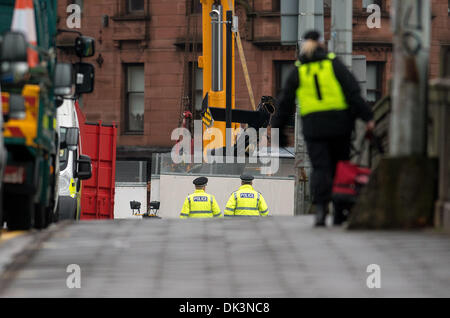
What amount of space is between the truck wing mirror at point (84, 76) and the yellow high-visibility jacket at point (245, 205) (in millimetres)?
5170

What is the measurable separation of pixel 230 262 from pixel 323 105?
8.45 feet

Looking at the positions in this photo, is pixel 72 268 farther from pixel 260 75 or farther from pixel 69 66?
pixel 260 75

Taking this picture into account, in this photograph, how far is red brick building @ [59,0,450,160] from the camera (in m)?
38.1

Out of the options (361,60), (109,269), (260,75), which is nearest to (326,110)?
(109,269)

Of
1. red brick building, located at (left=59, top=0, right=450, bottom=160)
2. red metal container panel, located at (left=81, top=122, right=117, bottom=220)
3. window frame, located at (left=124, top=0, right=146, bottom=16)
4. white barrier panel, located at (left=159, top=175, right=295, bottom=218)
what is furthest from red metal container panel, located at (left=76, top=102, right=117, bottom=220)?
window frame, located at (left=124, top=0, right=146, bottom=16)

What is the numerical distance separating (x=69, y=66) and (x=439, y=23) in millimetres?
26297

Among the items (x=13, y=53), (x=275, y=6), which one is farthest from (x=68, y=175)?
(x=275, y=6)

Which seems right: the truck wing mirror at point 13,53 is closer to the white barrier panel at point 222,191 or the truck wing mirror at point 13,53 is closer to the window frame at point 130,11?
the white barrier panel at point 222,191

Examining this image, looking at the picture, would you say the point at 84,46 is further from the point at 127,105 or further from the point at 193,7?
the point at 127,105

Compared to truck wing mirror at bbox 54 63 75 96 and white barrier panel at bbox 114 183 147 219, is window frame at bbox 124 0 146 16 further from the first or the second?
truck wing mirror at bbox 54 63 75 96

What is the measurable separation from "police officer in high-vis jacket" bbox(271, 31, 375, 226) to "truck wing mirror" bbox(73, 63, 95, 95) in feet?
13.8

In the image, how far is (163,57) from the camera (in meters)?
39.9

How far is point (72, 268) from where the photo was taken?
339 inches

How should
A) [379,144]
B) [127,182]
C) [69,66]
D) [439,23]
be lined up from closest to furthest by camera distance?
[379,144] → [69,66] → [127,182] → [439,23]
